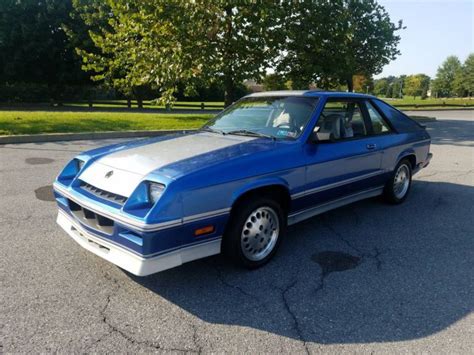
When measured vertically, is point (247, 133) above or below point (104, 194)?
above

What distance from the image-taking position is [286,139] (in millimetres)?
3859

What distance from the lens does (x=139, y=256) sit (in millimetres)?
2785

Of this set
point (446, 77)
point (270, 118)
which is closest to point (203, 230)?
point (270, 118)

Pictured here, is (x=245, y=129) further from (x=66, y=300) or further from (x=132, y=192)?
(x=66, y=300)

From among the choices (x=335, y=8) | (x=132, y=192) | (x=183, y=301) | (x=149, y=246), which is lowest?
(x=183, y=301)

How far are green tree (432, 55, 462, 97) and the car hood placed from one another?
11599cm

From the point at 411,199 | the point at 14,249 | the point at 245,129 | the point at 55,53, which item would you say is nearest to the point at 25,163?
the point at 14,249

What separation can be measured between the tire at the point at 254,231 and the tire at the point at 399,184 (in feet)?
7.46

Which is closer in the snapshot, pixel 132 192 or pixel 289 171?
pixel 132 192

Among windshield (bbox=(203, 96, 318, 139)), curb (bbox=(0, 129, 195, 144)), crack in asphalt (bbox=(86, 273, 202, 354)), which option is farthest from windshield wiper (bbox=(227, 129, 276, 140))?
curb (bbox=(0, 129, 195, 144))

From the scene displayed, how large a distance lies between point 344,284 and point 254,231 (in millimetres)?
874

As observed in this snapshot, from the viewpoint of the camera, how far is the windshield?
4.01 m

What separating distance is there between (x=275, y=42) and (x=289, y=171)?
37.5 feet

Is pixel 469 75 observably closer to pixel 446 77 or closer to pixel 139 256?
pixel 446 77
